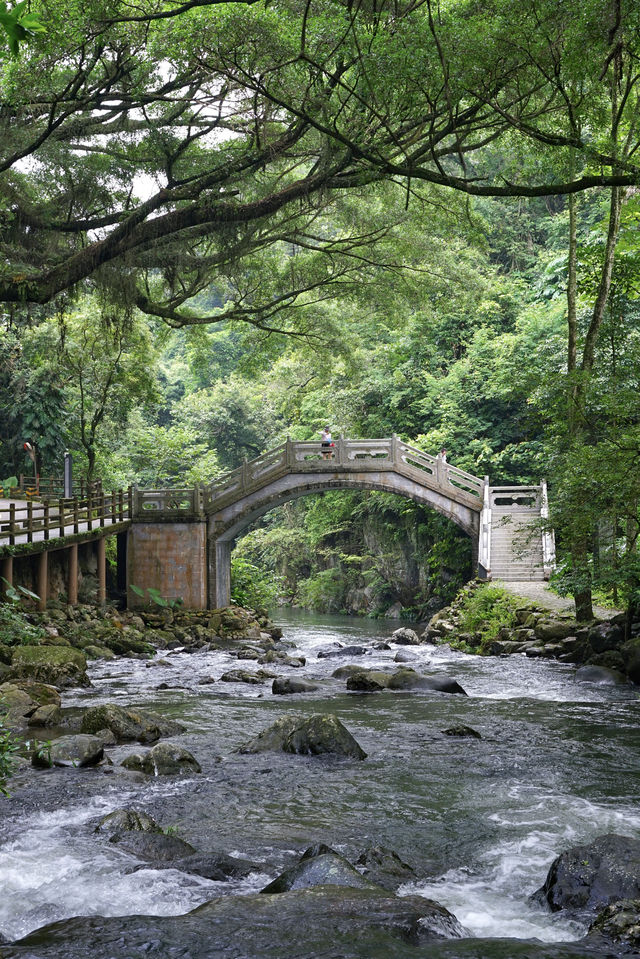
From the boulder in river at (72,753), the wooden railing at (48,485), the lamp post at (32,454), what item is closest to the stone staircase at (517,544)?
the wooden railing at (48,485)

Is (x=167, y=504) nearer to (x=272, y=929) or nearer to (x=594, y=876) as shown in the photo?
(x=594, y=876)

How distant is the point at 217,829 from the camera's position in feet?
22.4

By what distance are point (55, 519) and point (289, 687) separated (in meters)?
8.54

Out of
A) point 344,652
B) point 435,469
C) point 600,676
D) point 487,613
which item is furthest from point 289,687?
point 435,469

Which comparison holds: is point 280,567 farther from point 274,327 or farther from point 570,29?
point 570,29

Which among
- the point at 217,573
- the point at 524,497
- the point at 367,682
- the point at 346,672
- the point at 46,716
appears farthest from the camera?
the point at 524,497

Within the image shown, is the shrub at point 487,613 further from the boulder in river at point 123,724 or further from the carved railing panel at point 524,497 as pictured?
the boulder in river at point 123,724

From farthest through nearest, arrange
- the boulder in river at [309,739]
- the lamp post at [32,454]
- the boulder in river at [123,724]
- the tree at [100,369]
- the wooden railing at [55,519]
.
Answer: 1. the lamp post at [32,454]
2. the tree at [100,369]
3. the wooden railing at [55,519]
4. the boulder in river at [123,724]
5. the boulder in river at [309,739]

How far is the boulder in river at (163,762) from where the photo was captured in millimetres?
8406

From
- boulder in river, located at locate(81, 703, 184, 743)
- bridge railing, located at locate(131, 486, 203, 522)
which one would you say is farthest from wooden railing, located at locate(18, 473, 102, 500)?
boulder in river, located at locate(81, 703, 184, 743)

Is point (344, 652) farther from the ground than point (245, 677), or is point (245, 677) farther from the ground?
point (245, 677)

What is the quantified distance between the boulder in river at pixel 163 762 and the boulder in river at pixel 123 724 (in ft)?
3.77

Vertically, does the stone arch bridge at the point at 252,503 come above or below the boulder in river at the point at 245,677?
above

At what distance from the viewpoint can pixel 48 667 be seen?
1354 cm
